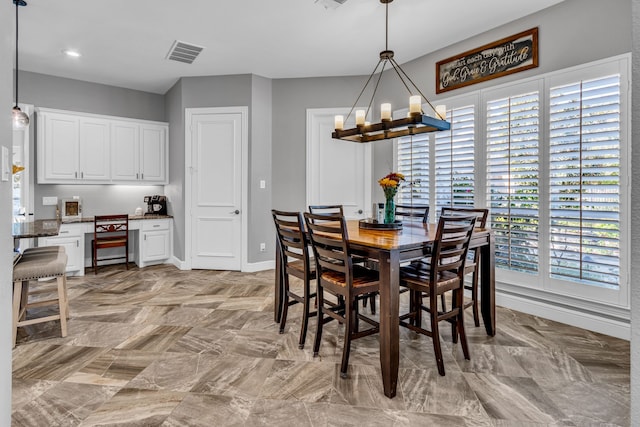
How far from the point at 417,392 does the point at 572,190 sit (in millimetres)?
A: 2257

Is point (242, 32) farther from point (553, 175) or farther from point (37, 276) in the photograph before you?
point (553, 175)

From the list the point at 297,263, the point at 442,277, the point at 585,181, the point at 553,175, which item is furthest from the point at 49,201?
the point at 585,181

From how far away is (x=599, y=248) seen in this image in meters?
2.73

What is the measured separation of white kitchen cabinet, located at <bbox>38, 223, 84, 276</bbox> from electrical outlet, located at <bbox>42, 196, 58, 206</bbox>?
598mm

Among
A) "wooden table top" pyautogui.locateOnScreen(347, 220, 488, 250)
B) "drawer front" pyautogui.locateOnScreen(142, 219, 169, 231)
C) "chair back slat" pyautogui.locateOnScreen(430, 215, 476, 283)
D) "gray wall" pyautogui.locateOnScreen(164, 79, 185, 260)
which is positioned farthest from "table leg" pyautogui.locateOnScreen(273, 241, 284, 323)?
"drawer front" pyautogui.locateOnScreen(142, 219, 169, 231)

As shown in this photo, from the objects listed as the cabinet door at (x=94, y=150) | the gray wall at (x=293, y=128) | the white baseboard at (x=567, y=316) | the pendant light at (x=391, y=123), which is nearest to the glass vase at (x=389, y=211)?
the pendant light at (x=391, y=123)

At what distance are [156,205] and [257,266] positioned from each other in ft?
6.85

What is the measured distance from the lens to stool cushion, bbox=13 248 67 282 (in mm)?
2471

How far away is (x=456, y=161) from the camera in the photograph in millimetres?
3818

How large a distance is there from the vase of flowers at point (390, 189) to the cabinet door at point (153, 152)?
4172 mm

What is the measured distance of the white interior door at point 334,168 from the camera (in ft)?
15.9

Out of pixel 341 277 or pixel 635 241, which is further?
pixel 341 277

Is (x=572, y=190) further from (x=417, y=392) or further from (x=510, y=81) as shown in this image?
(x=417, y=392)

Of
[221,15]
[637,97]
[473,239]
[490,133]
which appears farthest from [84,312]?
[490,133]
